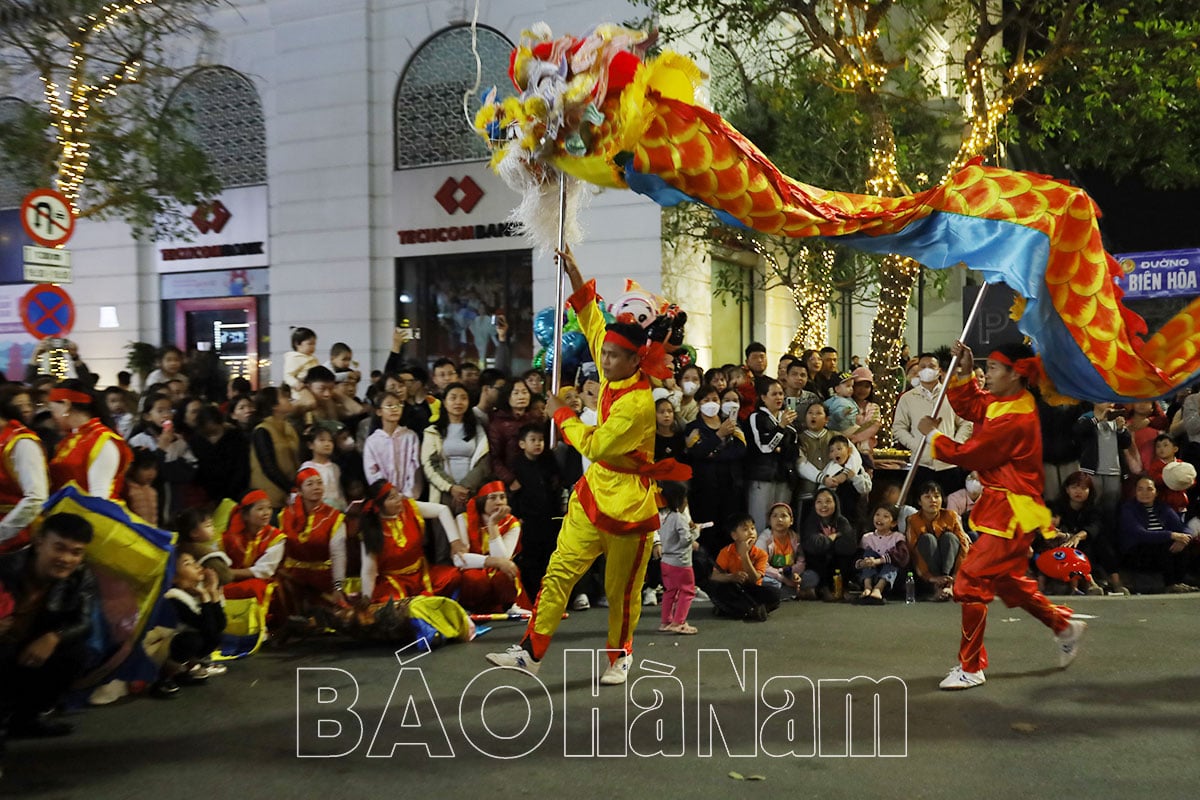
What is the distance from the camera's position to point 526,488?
7793 mm

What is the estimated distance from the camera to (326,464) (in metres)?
7.44

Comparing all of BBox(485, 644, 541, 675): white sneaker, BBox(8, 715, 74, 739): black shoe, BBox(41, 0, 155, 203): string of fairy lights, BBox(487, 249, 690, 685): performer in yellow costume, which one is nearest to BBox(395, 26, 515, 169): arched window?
BBox(41, 0, 155, 203): string of fairy lights

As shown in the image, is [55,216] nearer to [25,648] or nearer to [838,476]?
[25,648]

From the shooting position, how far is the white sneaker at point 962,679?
5465mm

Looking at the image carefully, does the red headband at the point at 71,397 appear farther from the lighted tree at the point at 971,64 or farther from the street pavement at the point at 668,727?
the lighted tree at the point at 971,64

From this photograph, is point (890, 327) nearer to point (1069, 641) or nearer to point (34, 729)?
point (1069, 641)

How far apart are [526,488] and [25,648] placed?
12.4 ft

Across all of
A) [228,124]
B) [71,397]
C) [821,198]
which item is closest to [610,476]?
[821,198]

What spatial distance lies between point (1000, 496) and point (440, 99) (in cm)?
1051

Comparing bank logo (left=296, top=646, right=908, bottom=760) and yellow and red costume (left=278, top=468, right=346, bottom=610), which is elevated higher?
Result: yellow and red costume (left=278, top=468, right=346, bottom=610)

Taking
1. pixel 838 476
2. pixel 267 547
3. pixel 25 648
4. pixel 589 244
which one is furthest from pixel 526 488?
pixel 589 244

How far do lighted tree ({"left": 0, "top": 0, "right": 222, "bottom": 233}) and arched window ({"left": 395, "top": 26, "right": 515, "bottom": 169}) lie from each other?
2.50m

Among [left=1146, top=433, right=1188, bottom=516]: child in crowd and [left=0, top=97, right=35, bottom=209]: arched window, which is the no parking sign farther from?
[left=1146, top=433, right=1188, bottom=516]: child in crowd

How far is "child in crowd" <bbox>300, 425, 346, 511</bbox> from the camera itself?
7.34m
